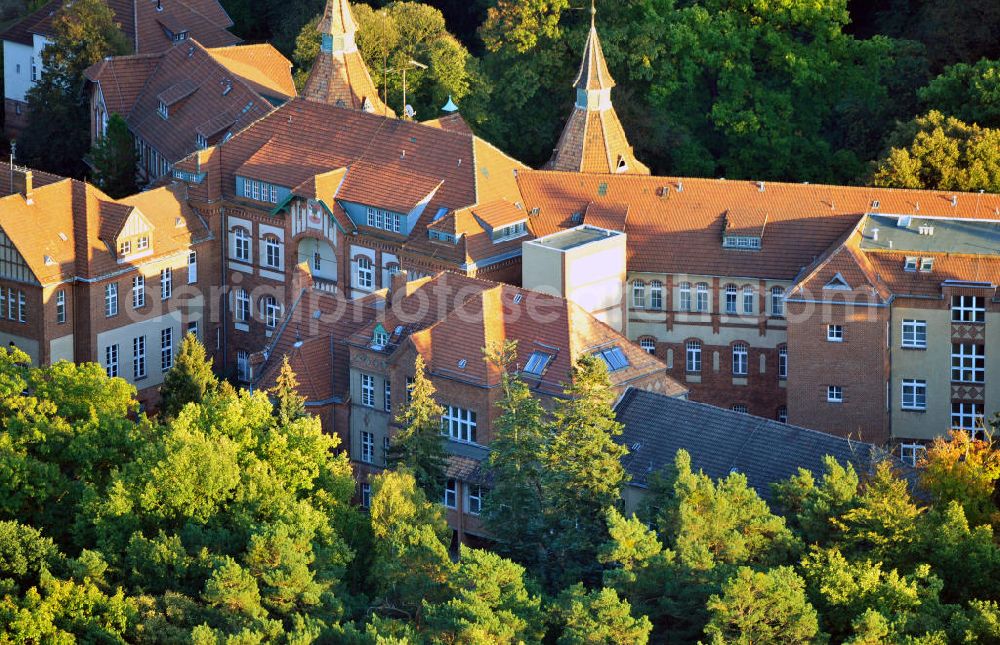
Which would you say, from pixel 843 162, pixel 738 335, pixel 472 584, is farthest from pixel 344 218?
pixel 472 584

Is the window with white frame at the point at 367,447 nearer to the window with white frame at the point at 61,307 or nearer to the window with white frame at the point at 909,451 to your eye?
the window with white frame at the point at 61,307

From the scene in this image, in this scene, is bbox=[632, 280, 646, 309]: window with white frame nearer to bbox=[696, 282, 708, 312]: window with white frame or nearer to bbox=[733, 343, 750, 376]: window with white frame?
bbox=[696, 282, 708, 312]: window with white frame

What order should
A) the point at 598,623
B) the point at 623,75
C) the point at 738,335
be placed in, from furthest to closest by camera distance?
the point at 623,75
the point at 738,335
the point at 598,623

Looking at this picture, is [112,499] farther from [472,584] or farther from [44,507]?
[472,584]

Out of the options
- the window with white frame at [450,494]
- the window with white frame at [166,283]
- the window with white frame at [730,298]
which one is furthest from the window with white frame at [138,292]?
the window with white frame at [730,298]

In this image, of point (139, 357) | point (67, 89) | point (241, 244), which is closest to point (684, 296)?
point (241, 244)

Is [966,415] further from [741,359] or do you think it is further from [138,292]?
[138,292]
